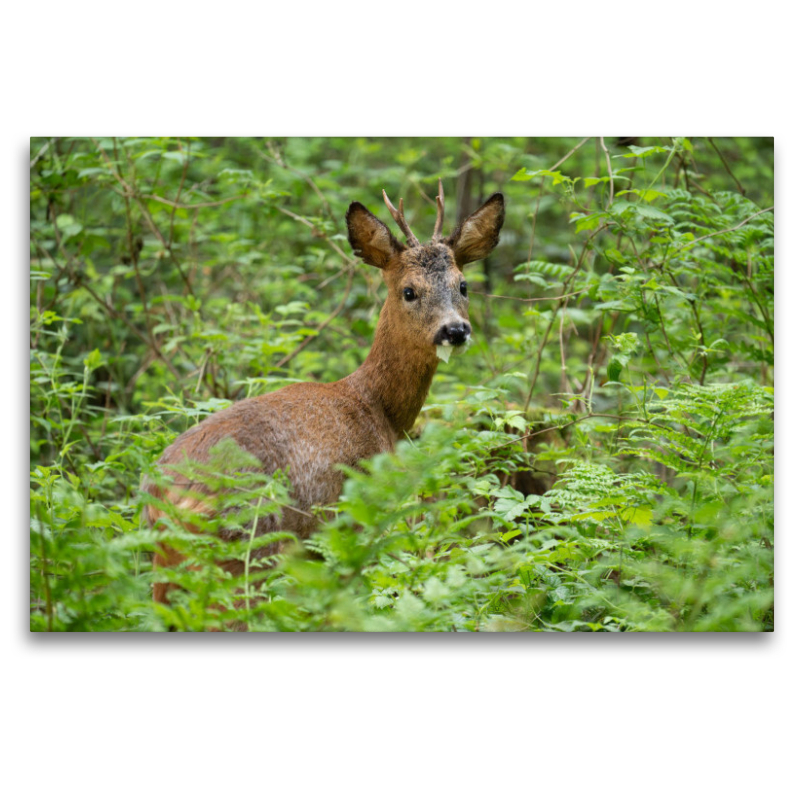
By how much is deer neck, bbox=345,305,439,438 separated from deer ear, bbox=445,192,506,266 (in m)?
0.50

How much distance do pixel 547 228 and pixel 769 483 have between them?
4593 millimetres

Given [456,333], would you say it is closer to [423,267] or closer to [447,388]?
[423,267]

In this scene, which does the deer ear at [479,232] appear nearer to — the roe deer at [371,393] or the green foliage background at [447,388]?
the roe deer at [371,393]

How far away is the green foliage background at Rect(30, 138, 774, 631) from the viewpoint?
3.69 metres

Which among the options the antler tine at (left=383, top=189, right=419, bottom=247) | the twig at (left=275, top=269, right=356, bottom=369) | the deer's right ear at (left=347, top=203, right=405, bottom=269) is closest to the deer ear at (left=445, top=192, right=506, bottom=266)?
the antler tine at (left=383, top=189, right=419, bottom=247)

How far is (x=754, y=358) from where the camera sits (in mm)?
5262

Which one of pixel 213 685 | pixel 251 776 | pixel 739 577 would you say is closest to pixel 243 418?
pixel 213 685

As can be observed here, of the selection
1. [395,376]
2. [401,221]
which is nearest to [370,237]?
[401,221]

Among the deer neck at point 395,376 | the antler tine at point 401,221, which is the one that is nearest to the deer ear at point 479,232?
the antler tine at point 401,221

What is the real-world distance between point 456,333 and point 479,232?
77 centimetres

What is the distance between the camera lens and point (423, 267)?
4570mm

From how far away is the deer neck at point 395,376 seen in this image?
4.60 metres

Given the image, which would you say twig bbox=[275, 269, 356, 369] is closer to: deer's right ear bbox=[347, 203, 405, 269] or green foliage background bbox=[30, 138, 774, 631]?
green foliage background bbox=[30, 138, 774, 631]
